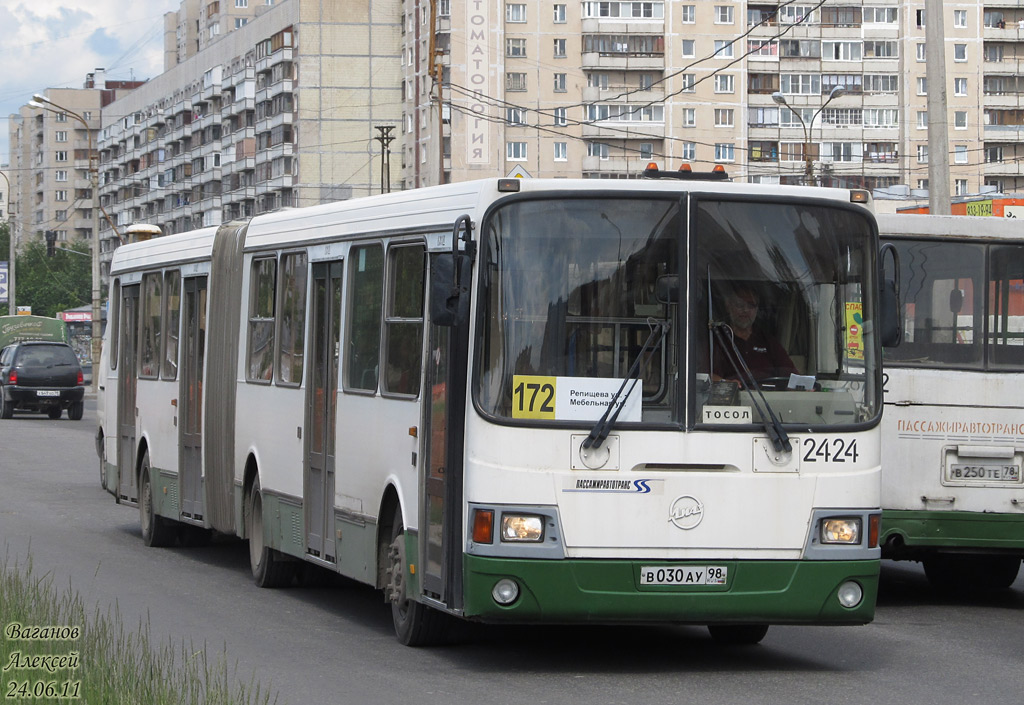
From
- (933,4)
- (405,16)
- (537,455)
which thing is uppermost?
(405,16)

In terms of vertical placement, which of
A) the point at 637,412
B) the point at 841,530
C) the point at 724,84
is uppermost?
the point at 724,84

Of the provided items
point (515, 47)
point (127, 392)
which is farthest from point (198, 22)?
point (127, 392)

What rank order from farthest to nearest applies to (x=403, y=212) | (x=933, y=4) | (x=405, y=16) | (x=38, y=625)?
(x=405, y=16) < (x=933, y=4) < (x=403, y=212) < (x=38, y=625)

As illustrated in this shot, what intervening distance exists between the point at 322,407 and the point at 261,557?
1.84 m

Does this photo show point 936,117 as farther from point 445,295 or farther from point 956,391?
point 445,295

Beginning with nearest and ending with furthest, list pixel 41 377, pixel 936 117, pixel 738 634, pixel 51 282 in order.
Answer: pixel 738 634 < pixel 936 117 < pixel 41 377 < pixel 51 282

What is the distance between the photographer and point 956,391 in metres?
12.6

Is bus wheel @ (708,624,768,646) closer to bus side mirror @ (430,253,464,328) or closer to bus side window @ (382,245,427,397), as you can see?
bus side window @ (382,245,427,397)

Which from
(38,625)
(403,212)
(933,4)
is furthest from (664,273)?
(933,4)

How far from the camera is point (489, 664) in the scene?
9.49 meters

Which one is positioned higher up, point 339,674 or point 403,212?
point 403,212

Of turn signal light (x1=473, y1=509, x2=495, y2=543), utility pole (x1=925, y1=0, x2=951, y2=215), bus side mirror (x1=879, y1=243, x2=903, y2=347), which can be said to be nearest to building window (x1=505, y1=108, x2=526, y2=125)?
utility pole (x1=925, y1=0, x2=951, y2=215)

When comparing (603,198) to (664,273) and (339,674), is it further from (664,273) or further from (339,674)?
(339,674)

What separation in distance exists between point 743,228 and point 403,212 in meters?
2.18
